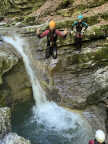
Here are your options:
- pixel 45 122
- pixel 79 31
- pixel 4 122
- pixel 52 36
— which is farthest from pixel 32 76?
pixel 79 31

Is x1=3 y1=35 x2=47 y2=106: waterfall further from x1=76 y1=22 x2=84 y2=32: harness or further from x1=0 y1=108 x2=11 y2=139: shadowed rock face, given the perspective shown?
x1=76 y1=22 x2=84 y2=32: harness

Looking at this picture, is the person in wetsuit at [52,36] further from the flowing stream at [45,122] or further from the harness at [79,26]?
the flowing stream at [45,122]

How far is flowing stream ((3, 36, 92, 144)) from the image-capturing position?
22.5ft

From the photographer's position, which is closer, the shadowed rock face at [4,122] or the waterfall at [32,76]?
the shadowed rock face at [4,122]

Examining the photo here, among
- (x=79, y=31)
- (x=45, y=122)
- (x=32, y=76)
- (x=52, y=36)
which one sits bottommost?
(x=45, y=122)

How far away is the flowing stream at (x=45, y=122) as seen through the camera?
270 inches

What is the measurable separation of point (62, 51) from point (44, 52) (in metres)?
1.14

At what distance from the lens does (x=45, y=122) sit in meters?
7.69

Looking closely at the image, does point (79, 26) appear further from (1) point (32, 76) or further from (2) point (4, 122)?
(2) point (4, 122)

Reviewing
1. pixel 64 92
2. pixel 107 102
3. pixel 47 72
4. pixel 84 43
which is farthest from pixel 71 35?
pixel 107 102

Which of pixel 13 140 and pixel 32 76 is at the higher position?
pixel 32 76

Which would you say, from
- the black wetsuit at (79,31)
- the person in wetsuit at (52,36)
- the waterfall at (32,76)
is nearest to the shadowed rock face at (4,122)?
the waterfall at (32,76)

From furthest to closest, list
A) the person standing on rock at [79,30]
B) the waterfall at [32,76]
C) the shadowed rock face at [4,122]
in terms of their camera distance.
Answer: the waterfall at [32,76], the person standing on rock at [79,30], the shadowed rock face at [4,122]

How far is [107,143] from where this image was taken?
5.96 metres
